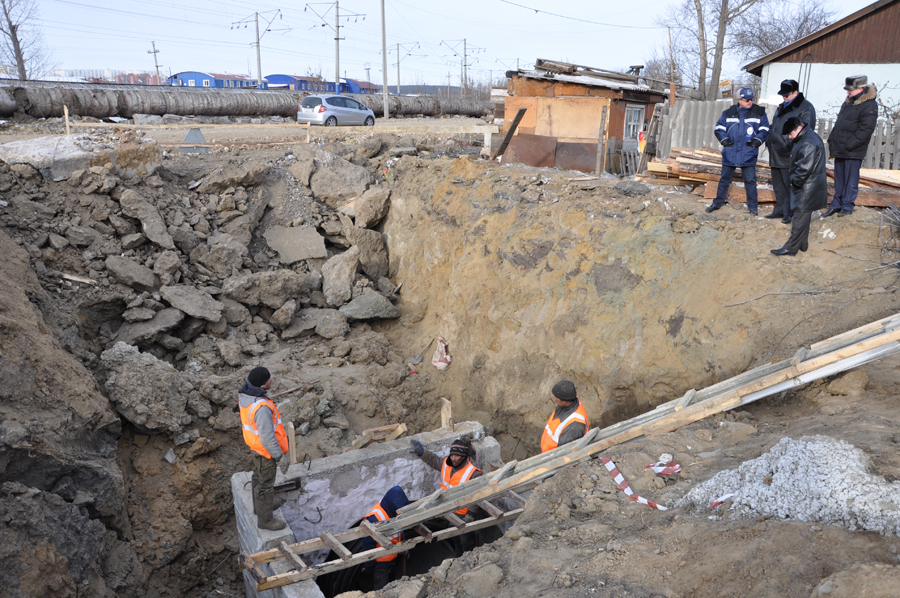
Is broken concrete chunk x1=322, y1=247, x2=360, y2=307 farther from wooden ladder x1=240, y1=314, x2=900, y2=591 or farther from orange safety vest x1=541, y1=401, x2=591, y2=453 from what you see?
orange safety vest x1=541, y1=401, x2=591, y2=453

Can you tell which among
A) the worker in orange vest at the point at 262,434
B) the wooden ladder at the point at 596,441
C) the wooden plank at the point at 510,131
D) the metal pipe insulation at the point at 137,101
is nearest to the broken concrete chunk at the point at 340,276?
the wooden plank at the point at 510,131

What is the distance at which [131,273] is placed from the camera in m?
9.09

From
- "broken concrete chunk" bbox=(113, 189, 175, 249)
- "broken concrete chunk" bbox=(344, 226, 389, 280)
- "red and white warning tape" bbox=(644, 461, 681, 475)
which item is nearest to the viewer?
"red and white warning tape" bbox=(644, 461, 681, 475)

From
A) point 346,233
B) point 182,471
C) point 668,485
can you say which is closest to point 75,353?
point 182,471

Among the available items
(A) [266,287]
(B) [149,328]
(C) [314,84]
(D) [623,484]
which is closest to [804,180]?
(D) [623,484]

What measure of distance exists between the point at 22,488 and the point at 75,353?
2823mm

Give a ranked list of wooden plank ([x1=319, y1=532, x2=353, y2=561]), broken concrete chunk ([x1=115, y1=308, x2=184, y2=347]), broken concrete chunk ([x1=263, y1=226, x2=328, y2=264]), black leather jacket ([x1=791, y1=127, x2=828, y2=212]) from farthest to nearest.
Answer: broken concrete chunk ([x1=263, y1=226, x2=328, y2=264])
broken concrete chunk ([x1=115, y1=308, x2=184, y2=347])
black leather jacket ([x1=791, y1=127, x2=828, y2=212])
wooden plank ([x1=319, y1=532, x2=353, y2=561])

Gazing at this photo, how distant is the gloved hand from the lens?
7098mm

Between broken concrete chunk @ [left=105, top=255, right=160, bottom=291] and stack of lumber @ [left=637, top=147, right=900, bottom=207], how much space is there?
7.98 meters

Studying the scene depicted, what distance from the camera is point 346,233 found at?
38.3ft

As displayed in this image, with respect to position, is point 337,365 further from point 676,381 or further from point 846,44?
point 846,44

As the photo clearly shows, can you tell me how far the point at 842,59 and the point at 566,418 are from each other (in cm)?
1391

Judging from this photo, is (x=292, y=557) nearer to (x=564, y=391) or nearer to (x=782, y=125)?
(x=564, y=391)

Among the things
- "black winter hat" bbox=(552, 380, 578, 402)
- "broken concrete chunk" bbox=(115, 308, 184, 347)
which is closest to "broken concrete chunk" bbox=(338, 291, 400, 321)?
"broken concrete chunk" bbox=(115, 308, 184, 347)
